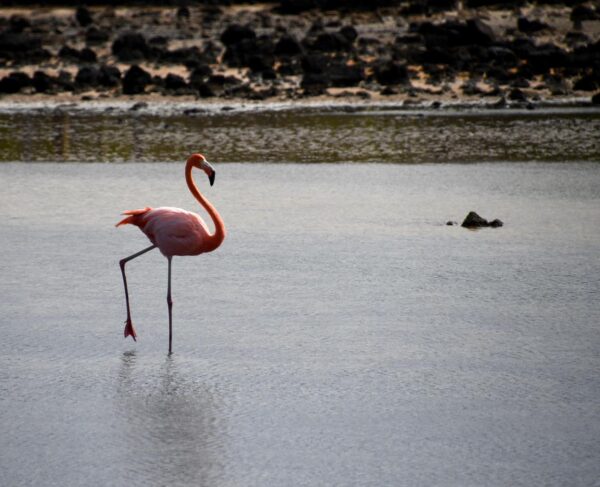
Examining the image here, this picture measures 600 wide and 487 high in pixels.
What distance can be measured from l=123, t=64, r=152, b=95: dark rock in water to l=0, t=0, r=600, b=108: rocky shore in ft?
0.10

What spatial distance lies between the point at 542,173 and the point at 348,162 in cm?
280

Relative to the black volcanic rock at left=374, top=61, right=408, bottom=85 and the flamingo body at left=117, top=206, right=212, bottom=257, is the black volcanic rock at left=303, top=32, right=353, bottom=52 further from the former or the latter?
the flamingo body at left=117, top=206, right=212, bottom=257

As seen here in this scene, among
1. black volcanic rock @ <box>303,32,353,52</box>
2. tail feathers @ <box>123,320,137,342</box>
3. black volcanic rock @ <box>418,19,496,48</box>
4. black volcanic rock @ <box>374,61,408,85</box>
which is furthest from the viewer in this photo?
black volcanic rock @ <box>303,32,353,52</box>

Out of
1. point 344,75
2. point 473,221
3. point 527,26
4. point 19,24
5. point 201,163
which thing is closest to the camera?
point 201,163

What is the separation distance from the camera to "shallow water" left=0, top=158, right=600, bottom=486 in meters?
5.02

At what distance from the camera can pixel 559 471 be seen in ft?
15.9

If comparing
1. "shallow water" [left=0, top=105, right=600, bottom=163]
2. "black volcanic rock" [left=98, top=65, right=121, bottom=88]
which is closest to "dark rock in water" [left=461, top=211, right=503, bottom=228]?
"shallow water" [left=0, top=105, right=600, bottom=163]

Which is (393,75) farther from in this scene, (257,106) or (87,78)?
(87,78)

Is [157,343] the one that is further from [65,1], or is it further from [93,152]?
[65,1]

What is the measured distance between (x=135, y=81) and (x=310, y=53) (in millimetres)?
9472

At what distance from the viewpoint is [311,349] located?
21.9 ft

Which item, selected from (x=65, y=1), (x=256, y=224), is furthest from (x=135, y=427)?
(x=65, y=1)

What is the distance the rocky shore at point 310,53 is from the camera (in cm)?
2777

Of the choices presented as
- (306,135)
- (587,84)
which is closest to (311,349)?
(306,135)
